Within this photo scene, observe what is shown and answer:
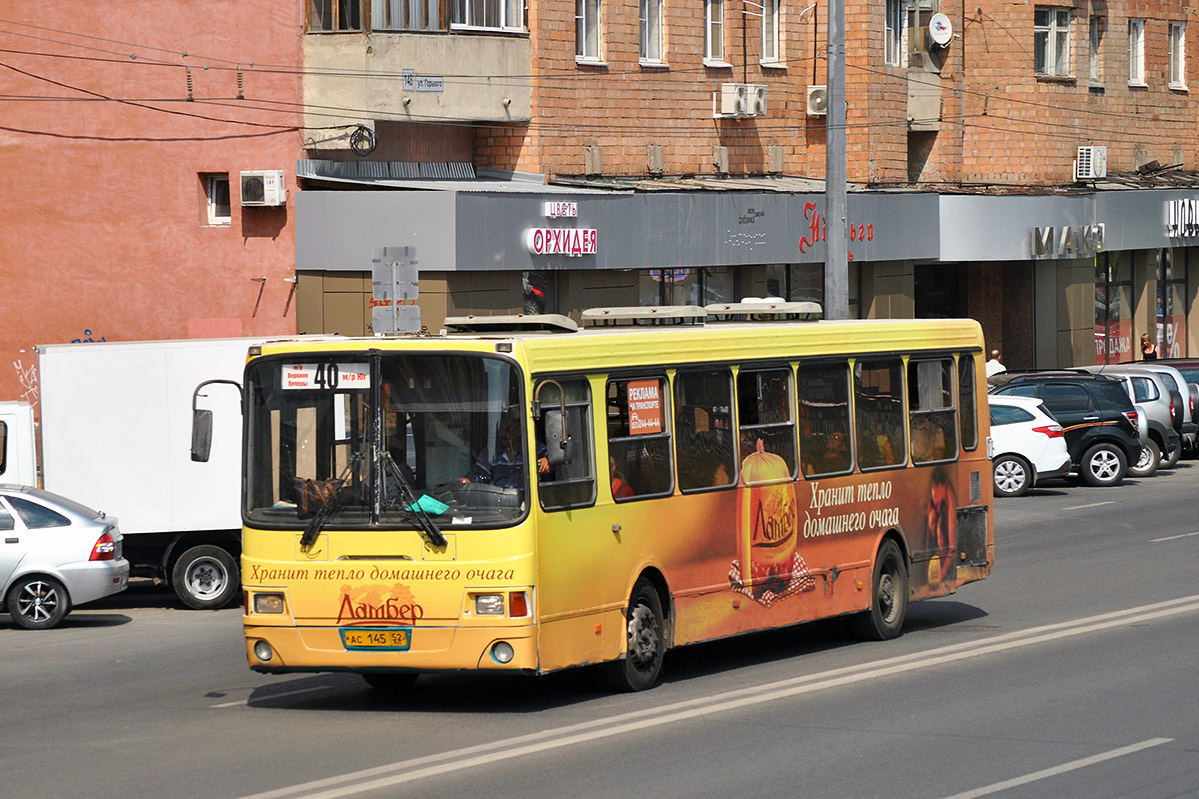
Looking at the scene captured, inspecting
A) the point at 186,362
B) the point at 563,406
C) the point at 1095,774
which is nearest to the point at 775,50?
the point at 186,362

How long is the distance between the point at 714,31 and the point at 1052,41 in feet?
44.1

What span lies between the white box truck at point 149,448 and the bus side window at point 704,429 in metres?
7.50

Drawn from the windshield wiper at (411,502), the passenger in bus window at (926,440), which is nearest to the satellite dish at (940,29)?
the passenger in bus window at (926,440)

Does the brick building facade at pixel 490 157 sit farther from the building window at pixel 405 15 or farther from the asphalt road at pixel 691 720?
the asphalt road at pixel 691 720

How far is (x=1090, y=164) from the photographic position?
42.9 m

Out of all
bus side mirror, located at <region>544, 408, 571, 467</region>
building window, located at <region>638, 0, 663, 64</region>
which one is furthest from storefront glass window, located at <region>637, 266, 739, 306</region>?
bus side mirror, located at <region>544, 408, 571, 467</region>

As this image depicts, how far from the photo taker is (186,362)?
18594 mm

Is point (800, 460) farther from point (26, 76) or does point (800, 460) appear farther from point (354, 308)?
point (26, 76)

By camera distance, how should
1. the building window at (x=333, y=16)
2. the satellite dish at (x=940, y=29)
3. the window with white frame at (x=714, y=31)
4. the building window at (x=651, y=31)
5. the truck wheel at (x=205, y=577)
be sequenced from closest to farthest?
the truck wheel at (x=205, y=577), the building window at (x=333, y=16), the building window at (x=651, y=31), the window with white frame at (x=714, y=31), the satellite dish at (x=940, y=29)

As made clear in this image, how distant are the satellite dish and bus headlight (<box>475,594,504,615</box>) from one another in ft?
102

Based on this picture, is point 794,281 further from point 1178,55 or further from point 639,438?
point 639,438

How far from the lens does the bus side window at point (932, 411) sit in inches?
578

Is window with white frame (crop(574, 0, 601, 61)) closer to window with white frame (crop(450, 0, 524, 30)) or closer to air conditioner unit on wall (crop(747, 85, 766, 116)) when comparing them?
window with white frame (crop(450, 0, 524, 30))

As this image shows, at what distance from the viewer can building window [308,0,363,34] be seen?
27.1 m
